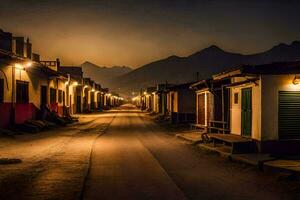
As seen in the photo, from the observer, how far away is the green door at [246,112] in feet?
47.7

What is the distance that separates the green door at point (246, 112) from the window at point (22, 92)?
1525 centimetres

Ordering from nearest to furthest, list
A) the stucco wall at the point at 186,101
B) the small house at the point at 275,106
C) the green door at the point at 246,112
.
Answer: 1. the small house at the point at 275,106
2. the green door at the point at 246,112
3. the stucco wall at the point at 186,101

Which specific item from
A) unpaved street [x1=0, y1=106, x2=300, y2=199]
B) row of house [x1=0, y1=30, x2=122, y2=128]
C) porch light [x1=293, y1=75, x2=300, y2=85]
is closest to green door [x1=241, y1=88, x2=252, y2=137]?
porch light [x1=293, y1=75, x2=300, y2=85]

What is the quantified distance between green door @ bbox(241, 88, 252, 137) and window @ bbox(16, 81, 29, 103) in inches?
600

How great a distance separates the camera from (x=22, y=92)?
24.5 meters

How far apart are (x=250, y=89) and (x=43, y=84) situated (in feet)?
66.3

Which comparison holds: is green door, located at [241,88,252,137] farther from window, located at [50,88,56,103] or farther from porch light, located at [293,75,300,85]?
window, located at [50,88,56,103]

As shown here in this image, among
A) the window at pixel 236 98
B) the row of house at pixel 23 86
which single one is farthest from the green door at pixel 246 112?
the row of house at pixel 23 86

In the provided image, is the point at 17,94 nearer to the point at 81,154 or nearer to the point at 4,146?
the point at 4,146

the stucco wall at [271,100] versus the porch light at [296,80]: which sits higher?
the porch light at [296,80]

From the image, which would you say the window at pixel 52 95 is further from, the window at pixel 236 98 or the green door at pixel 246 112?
the green door at pixel 246 112

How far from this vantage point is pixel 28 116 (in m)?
25.2

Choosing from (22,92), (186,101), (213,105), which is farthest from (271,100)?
(186,101)

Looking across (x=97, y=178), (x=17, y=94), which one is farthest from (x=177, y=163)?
(x=17, y=94)
